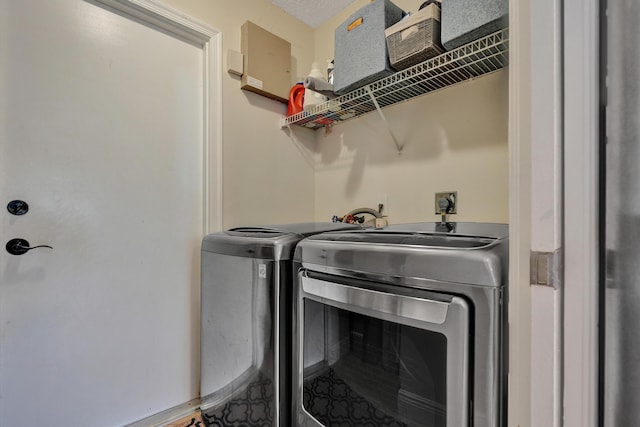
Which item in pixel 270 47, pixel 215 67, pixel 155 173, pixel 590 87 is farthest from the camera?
pixel 270 47

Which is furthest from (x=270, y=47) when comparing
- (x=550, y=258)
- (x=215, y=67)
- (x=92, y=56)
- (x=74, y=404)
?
(x=74, y=404)

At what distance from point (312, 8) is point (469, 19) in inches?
47.2

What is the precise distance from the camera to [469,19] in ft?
3.32

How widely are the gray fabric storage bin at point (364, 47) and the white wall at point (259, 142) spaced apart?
571mm

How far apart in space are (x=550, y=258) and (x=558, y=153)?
0.57 ft

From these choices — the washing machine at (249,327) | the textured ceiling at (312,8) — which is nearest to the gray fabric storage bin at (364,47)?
the textured ceiling at (312,8)

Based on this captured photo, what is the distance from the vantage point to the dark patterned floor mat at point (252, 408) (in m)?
1.04

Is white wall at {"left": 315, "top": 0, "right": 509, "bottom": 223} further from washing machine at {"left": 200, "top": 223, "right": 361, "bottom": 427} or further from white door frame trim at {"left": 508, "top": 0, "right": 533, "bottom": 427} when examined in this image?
white door frame trim at {"left": 508, "top": 0, "right": 533, "bottom": 427}

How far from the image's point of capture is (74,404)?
122 centimetres

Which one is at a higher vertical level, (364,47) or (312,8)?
(312,8)

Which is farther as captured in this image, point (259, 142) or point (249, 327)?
point (259, 142)

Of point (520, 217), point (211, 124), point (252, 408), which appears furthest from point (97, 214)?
point (520, 217)

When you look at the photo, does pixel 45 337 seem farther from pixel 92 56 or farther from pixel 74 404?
pixel 92 56

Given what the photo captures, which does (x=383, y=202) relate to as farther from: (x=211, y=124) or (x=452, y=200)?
(x=211, y=124)
